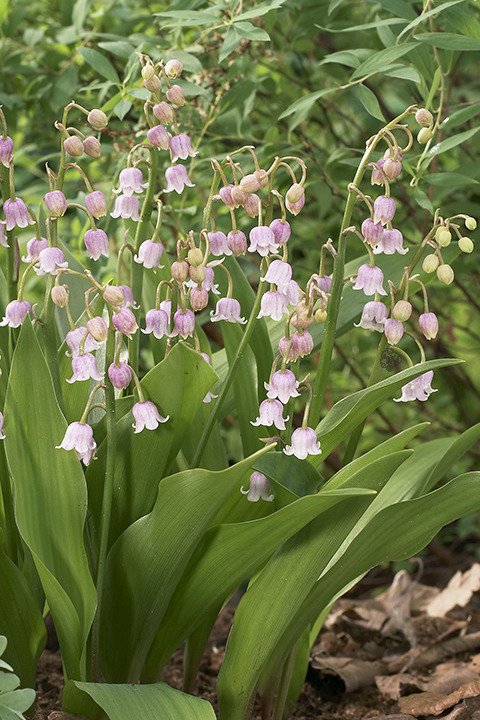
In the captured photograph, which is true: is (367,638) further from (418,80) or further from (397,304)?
(418,80)

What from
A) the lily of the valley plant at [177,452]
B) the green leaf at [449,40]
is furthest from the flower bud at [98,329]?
the green leaf at [449,40]

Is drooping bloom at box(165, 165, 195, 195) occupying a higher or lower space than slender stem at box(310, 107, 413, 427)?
higher

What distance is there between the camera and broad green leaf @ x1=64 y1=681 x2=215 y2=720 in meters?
1.36

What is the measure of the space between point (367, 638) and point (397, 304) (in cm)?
118

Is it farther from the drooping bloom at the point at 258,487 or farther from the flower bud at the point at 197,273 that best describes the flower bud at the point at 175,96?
the drooping bloom at the point at 258,487

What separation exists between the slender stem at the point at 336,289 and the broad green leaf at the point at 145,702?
0.45 m

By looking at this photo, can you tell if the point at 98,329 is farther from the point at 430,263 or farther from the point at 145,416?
the point at 430,263

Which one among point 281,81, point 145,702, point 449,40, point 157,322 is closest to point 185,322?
point 157,322

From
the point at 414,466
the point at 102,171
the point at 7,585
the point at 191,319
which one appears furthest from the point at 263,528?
A: the point at 102,171

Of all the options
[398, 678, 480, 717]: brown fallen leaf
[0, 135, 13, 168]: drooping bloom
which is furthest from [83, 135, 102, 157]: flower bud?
[398, 678, 480, 717]: brown fallen leaf

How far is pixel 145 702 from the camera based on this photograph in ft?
4.62

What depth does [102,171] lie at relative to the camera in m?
2.82

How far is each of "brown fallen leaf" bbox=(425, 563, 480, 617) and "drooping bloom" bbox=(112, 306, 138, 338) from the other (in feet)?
4.60

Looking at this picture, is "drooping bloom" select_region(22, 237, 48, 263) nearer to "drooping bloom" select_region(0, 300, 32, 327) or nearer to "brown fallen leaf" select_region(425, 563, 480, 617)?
"drooping bloom" select_region(0, 300, 32, 327)
